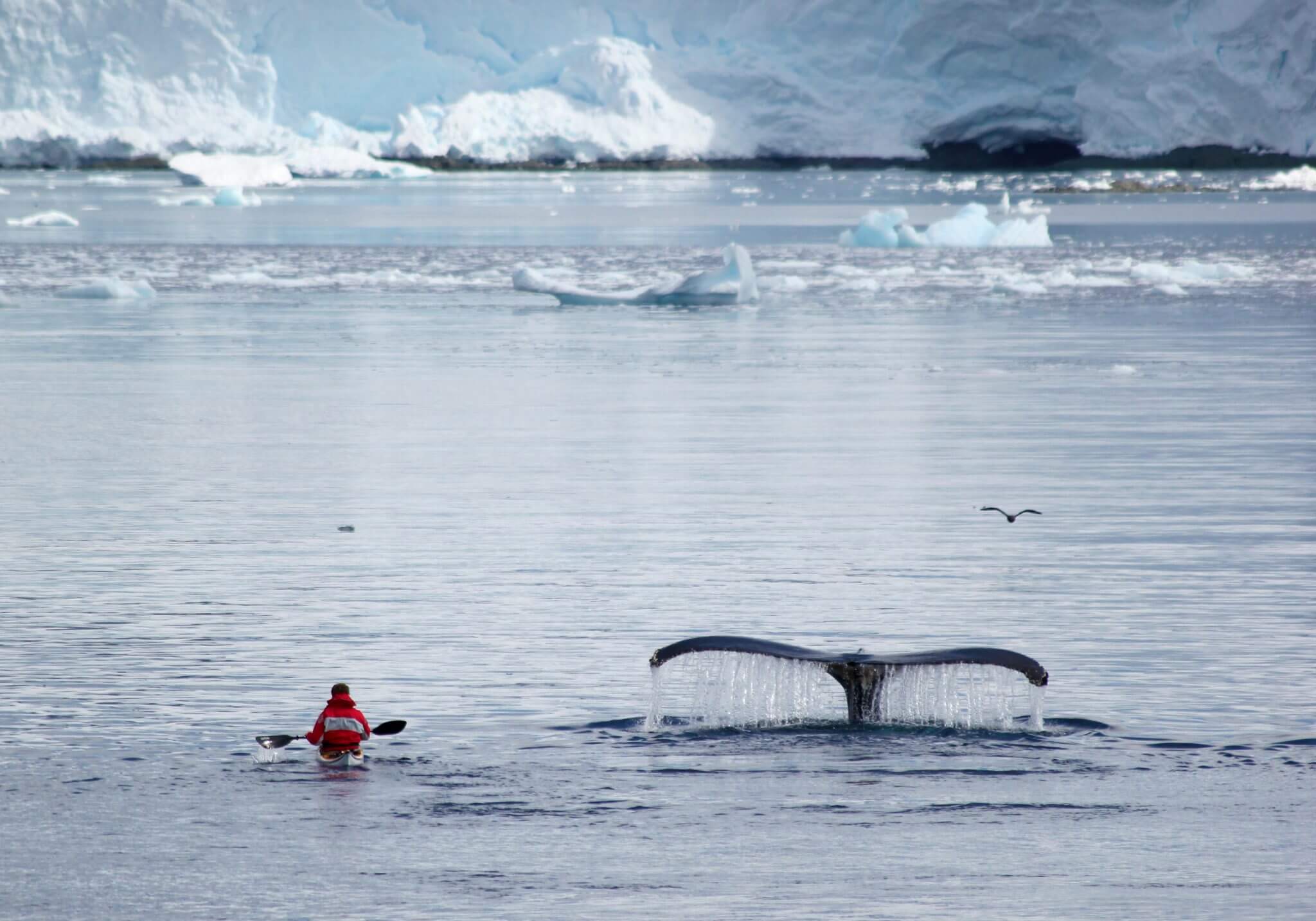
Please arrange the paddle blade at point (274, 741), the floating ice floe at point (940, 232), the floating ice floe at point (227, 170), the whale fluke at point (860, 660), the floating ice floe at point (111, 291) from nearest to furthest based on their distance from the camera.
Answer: the paddle blade at point (274, 741) → the whale fluke at point (860, 660) → the floating ice floe at point (111, 291) → the floating ice floe at point (940, 232) → the floating ice floe at point (227, 170)

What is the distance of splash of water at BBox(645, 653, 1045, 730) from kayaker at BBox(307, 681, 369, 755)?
4.42 feet

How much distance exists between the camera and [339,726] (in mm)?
8516

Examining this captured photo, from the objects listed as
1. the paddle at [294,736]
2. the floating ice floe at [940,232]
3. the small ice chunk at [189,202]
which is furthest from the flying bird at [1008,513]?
the small ice chunk at [189,202]

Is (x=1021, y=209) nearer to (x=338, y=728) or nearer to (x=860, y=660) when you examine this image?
(x=860, y=660)

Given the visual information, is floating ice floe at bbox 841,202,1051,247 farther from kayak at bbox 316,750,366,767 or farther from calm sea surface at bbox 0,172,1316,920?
kayak at bbox 316,750,366,767

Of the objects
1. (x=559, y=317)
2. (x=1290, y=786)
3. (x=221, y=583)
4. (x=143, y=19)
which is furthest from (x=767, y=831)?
(x=143, y=19)

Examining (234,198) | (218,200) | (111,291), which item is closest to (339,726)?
(111,291)

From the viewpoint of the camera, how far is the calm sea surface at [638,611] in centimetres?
729

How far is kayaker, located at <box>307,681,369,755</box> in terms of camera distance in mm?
8531

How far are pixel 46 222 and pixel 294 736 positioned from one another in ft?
223

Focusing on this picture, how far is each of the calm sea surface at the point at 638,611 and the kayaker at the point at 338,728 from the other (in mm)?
163

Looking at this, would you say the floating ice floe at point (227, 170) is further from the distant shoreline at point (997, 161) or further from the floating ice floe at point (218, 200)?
the distant shoreline at point (997, 161)

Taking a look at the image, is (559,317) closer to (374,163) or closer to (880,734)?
(880,734)

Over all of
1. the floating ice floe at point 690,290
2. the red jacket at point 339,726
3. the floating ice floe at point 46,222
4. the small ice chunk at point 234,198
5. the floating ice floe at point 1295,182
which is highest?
the floating ice floe at point 1295,182
